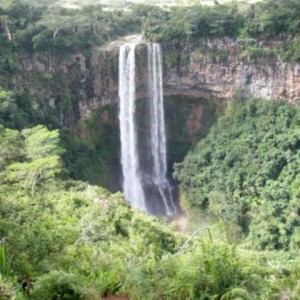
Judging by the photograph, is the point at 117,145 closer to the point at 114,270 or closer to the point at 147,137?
the point at 147,137

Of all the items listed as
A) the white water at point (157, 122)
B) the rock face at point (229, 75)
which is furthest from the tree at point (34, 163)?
the rock face at point (229, 75)

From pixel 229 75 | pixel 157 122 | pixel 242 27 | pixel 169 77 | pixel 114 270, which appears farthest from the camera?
pixel 157 122

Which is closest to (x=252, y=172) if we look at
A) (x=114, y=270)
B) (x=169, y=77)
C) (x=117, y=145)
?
(x=169, y=77)

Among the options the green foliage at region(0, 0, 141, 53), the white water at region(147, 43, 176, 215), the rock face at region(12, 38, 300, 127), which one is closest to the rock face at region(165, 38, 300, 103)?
the rock face at region(12, 38, 300, 127)

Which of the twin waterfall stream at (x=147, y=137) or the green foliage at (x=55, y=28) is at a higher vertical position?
the green foliage at (x=55, y=28)

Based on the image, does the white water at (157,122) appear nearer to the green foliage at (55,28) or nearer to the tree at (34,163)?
the green foliage at (55,28)

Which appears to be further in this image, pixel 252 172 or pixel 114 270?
pixel 252 172
